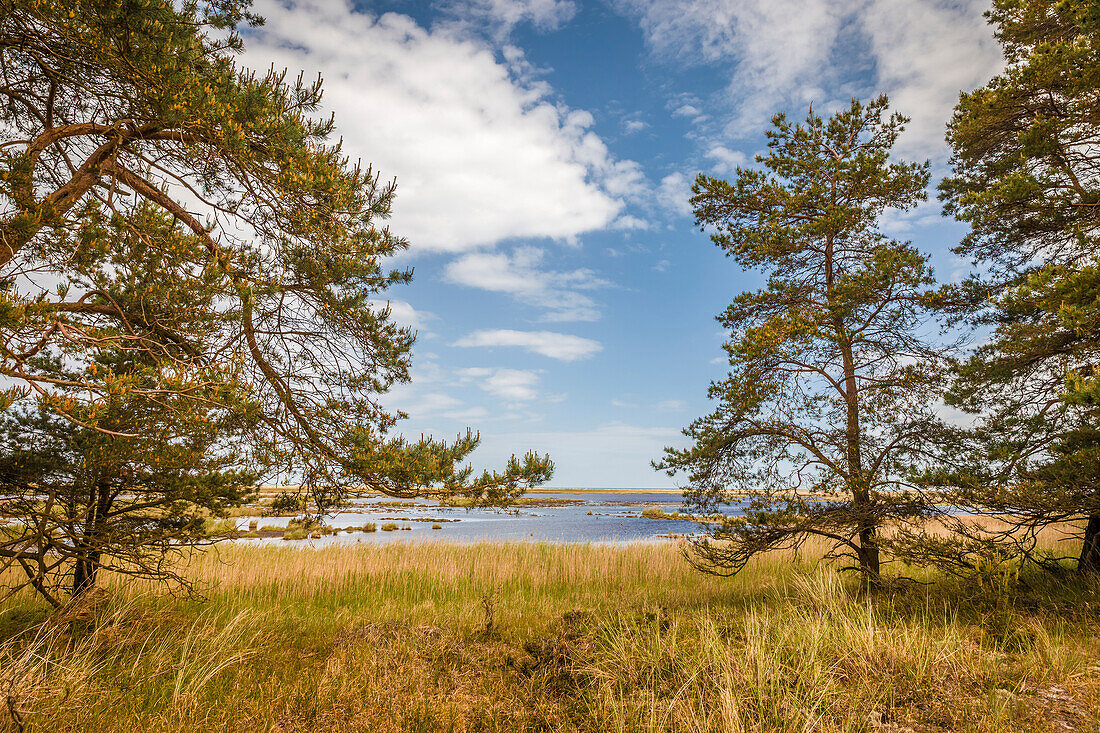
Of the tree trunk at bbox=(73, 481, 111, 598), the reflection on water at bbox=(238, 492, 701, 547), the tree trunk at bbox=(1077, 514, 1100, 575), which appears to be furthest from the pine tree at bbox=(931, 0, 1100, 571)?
the tree trunk at bbox=(73, 481, 111, 598)

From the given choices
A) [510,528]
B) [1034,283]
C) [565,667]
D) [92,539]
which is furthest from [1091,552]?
[510,528]

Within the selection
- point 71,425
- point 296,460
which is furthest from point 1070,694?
point 71,425

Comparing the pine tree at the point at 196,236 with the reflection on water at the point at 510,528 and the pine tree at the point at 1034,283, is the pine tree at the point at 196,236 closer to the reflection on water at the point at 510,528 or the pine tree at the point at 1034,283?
the reflection on water at the point at 510,528

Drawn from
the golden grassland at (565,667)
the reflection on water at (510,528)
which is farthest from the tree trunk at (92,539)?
the reflection on water at (510,528)

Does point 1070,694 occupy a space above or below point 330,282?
below

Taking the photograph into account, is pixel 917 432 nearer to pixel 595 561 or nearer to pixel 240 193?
pixel 595 561

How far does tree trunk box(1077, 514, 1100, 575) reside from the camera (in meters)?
7.60

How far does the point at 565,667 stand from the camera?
4.99 metres

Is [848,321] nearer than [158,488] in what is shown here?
No

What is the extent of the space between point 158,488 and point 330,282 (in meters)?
3.02

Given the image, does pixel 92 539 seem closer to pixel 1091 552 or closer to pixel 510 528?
pixel 1091 552

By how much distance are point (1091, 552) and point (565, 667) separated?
29.1ft

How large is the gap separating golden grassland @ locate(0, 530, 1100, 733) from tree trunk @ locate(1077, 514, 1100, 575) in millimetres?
712

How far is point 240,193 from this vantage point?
620cm
